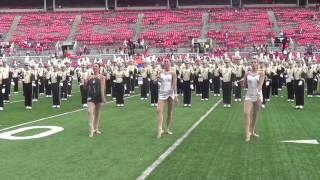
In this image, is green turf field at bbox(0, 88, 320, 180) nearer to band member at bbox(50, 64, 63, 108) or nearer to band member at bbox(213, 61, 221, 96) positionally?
band member at bbox(50, 64, 63, 108)

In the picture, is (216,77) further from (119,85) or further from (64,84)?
(64,84)

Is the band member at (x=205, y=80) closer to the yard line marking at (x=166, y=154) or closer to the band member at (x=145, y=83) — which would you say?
the band member at (x=145, y=83)

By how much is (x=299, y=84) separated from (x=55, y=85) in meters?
9.08

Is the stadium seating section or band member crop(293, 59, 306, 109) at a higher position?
the stadium seating section

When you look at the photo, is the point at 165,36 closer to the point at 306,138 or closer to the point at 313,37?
the point at 313,37

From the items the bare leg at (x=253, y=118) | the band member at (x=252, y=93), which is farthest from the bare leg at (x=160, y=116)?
the bare leg at (x=253, y=118)

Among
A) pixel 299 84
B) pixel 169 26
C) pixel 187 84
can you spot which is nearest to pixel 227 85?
pixel 187 84

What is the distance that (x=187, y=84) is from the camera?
22.2 m

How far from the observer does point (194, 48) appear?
48750mm

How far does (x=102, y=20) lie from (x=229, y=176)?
5304cm

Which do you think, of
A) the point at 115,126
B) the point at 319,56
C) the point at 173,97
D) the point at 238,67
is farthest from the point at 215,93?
the point at 319,56

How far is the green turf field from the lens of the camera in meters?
8.52

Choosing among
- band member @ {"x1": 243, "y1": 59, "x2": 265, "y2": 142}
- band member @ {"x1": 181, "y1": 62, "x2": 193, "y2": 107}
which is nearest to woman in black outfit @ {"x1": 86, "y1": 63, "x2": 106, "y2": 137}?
band member @ {"x1": 243, "y1": 59, "x2": 265, "y2": 142}

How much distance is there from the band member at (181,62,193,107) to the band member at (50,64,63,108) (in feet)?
15.3
